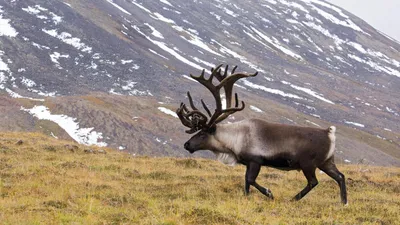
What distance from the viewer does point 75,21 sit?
241 ft

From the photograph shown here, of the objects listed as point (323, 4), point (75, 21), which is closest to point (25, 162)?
point (75, 21)

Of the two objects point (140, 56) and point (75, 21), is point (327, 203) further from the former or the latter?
point (75, 21)

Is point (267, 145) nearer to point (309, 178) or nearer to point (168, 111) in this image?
point (309, 178)

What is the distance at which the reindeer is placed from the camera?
406 inches

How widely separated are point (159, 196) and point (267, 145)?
2.79 m

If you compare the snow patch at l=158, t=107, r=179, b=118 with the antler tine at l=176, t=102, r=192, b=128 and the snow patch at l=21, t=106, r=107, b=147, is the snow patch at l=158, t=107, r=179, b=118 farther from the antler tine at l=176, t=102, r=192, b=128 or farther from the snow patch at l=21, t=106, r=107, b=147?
the antler tine at l=176, t=102, r=192, b=128

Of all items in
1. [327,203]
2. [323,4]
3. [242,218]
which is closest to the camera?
[242,218]

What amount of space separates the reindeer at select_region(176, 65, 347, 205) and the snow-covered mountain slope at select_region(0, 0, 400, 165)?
24.8 m

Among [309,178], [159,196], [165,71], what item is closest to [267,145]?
[309,178]

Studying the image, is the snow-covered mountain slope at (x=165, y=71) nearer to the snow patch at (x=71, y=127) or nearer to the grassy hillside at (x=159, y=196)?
the snow patch at (x=71, y=127)

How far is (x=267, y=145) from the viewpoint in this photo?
35.3 feet

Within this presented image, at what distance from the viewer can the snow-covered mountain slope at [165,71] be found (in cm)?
4247

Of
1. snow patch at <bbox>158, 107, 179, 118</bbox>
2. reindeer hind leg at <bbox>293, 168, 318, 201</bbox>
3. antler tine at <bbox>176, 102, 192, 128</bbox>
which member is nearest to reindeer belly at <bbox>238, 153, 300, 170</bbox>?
reindeer hind leg at <bbox>293, 168, 318, 201</bbox>

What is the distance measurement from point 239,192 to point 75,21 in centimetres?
6789
